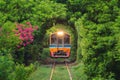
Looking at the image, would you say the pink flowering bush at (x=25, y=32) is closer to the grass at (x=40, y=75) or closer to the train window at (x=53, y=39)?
the grass at (x=40, y=75)

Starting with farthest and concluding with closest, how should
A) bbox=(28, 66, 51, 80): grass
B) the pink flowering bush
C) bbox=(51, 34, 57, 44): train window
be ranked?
bbox=(51, 34, 57, 44): train window → the pink flowering bush → bbox=(28, 66, 51, 80): grass

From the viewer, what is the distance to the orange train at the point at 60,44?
1473 inches

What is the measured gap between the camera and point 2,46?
20.7 metres

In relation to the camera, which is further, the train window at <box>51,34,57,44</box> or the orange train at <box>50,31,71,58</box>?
the train window at <box>51,34,57,44</box>

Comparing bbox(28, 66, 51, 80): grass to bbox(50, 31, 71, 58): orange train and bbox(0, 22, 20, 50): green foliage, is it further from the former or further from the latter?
bbox(50, 31, 71, 58): orange train

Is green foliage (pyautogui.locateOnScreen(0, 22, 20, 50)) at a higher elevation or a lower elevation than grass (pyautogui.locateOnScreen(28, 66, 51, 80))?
higher

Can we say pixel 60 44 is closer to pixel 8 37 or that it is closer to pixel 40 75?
pixel 40 75

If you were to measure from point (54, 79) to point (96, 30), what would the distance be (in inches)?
178

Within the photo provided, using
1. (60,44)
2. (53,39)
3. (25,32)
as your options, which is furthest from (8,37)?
(60,44)

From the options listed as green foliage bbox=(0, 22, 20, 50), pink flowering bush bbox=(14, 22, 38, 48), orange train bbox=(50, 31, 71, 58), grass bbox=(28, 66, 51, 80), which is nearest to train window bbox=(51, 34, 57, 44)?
orange train bbox=(50, 31, 71, 58)

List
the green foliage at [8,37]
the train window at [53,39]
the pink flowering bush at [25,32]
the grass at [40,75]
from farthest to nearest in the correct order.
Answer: the train window at [53,39], the pink flowering bush at [25,32], the grass at [40,75], the green foliage at [8,37]

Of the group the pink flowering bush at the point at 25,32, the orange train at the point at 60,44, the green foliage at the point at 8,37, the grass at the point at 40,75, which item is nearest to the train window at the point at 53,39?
the orange train at the point at 60,44

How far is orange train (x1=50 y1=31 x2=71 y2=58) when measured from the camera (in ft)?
123

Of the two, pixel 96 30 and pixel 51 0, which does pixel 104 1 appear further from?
pixel 51 0
